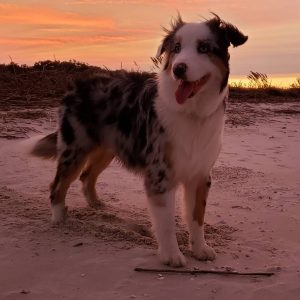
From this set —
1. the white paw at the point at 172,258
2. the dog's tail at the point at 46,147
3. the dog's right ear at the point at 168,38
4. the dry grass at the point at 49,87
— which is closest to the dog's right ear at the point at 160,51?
the dog's right ear at the point at 168,38

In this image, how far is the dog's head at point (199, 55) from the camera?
13.6 feet

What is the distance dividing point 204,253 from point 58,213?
4.95 ft

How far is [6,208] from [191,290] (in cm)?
238

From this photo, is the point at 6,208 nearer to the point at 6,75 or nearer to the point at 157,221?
the point at 157,221

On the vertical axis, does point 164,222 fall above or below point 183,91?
below

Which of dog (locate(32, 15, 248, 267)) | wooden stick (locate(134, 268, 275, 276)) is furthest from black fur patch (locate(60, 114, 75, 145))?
wooden stick (locate(134, 268, 275, 276))

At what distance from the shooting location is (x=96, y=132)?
5465 mm

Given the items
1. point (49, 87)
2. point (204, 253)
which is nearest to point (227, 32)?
point (204, 253)

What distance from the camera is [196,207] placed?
4867mm

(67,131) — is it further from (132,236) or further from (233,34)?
(233,34)

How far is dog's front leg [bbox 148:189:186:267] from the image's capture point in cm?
446

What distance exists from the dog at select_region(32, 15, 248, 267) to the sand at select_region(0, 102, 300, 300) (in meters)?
0.30

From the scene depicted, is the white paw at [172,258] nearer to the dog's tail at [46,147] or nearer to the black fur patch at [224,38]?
the black fur patch at [224,38]

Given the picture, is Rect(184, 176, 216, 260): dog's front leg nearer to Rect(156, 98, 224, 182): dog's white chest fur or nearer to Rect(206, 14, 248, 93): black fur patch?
Rect(156, 98, 224, 182): dog's white chest fur
